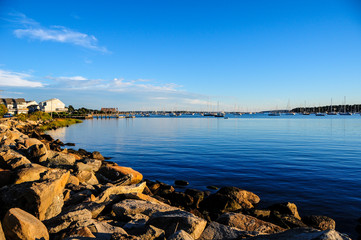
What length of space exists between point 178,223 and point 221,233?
3.98 ft

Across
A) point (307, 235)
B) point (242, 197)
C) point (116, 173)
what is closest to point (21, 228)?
point (307, 235)

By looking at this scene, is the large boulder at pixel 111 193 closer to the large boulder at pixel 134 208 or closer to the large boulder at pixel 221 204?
the large boulder at pixel 134 208

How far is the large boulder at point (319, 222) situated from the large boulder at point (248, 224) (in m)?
3.42

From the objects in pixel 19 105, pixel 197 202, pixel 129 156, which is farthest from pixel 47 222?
pixel 19 105

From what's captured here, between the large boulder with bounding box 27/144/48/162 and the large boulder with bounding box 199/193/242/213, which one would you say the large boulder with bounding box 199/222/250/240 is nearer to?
the large boulder with bounding box 199/193/242/213

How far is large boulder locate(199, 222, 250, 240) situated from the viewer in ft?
21.2

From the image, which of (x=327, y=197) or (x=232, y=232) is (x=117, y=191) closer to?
(x=232, y=232)

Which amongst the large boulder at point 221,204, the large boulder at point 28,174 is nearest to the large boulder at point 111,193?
the large boulder at point 28,174

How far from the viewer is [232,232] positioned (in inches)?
261

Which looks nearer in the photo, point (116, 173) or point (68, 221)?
point (68, 221)

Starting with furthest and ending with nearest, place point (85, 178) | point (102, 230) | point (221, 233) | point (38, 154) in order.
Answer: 1. point (38, 154)
2. point (85, 178)
3. point (221, 233)
4. point (102, 230)

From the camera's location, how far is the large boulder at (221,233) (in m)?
6.46

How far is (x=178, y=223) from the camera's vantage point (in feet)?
21.2

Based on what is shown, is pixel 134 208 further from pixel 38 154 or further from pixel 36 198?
pixel 38 154
